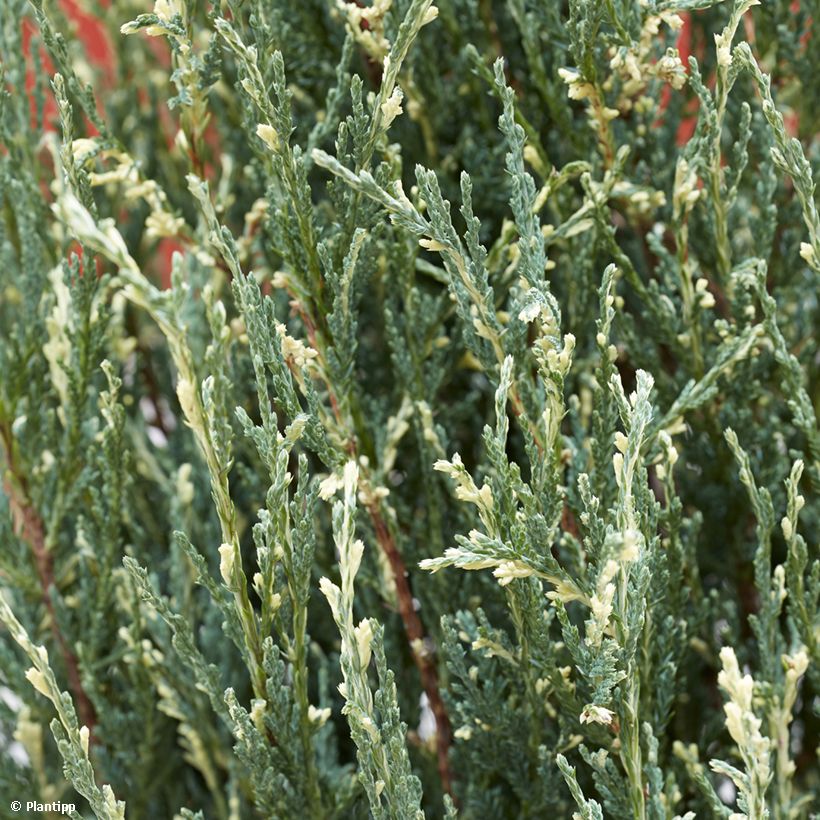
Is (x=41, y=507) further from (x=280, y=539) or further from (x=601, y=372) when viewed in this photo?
(x=601, y=372)

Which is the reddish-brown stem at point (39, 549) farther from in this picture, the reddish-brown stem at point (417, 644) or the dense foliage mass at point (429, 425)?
the reddish-brown stem at point (417, 644)

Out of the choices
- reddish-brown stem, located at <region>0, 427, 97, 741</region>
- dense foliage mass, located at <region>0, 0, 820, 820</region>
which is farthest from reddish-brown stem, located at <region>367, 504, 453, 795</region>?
reddish-brown stem, located at <region>0, 427, 97, 741</region>

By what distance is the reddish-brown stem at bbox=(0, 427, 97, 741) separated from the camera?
1.75m

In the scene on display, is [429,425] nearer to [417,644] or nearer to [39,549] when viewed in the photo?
[417,644]

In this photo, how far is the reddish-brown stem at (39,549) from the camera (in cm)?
175

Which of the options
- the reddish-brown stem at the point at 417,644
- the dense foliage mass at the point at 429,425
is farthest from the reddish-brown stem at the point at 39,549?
the reddish-brown stem at the point at 417,644

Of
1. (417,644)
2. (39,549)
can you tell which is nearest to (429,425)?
(417,644)

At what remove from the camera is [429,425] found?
5.02 feet

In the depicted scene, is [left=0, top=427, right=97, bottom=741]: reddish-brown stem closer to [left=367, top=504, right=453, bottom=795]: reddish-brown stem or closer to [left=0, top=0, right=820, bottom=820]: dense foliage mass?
[left=0, top=0, right=820, bottom=820]: dense foliage mass

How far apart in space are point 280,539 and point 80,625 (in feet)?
2.47

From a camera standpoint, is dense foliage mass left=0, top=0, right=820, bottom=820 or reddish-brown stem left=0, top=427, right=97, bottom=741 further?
reddish-brown stem left=0, top=427, right=97, bottom=741

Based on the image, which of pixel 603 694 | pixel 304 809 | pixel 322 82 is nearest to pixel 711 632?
pixel 603 694

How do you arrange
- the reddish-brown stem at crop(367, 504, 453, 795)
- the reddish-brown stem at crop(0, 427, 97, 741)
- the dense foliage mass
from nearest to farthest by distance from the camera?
1. the dense foliage mass
2. the reddish-brown stem at crop(367, 504, 453, 795)
3. the reddish-brown stem at crop(0, 427, 97, 741)

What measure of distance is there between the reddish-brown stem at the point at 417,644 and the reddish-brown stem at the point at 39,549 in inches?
25.0
